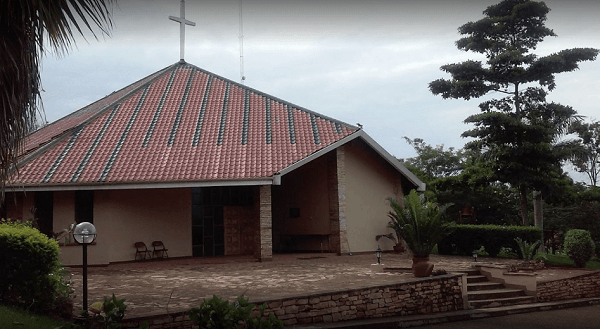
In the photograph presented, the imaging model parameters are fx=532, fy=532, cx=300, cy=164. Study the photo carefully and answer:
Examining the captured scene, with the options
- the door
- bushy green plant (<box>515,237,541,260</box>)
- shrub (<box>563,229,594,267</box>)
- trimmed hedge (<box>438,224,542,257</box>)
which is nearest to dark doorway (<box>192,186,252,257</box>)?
the door

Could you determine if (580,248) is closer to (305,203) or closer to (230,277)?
(305,203)

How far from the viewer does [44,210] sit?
1574 centimetres

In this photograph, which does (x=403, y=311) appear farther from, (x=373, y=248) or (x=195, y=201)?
(x=195, y=201)

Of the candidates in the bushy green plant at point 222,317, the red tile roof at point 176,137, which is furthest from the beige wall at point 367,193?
the bushy green plant at point 222,317

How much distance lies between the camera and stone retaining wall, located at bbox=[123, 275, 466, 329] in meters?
9.15

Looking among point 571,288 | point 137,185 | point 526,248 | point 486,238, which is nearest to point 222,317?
point 137,185

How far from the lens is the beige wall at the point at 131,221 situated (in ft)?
51.1

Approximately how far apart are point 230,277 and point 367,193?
7.13 m

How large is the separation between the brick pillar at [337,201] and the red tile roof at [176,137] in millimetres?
865

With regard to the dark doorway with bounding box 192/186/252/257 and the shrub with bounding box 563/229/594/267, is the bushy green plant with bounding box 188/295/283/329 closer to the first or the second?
the dark doorway with bounding box 192/186/252/257

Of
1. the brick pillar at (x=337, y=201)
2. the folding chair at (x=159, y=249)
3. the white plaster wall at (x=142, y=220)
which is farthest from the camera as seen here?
the brick pillar at (x=337, y=201)

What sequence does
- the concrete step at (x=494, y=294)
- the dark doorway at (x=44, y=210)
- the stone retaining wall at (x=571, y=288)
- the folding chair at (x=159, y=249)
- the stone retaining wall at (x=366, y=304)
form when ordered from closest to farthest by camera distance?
the stone retaining wall at (x=366, y=304) < the concrete step at (x=494, y=294) < the stone retaining wall at (x=571, y=288) < the dark doorway at (x=44, y=210) < the folding chair at (x=159, y=249)

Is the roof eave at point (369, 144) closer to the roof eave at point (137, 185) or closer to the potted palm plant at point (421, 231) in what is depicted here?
the roof eave at point (137, 185)

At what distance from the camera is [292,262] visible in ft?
52.6
